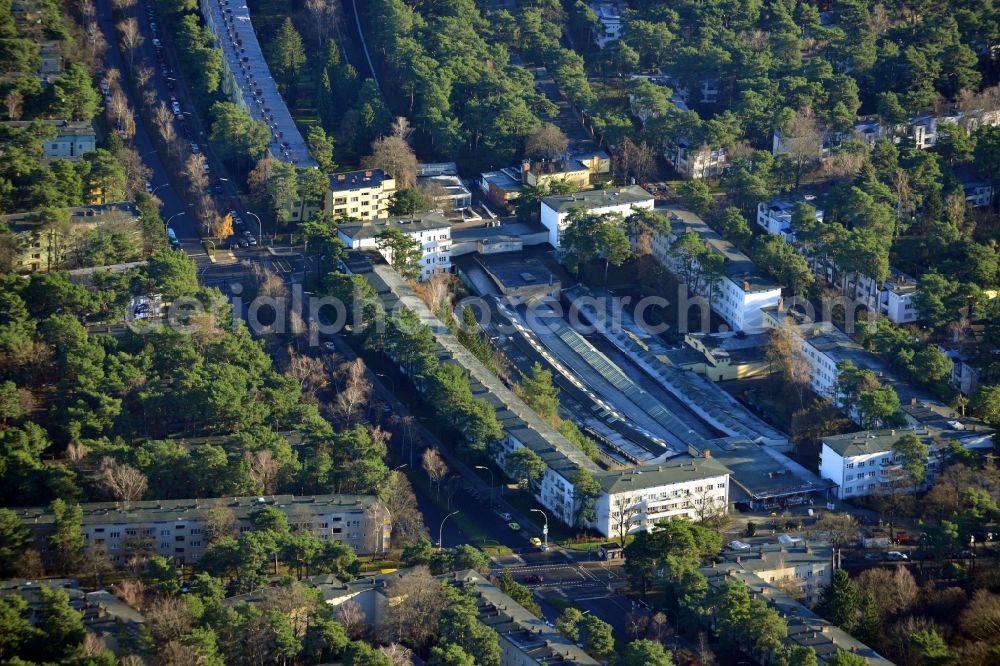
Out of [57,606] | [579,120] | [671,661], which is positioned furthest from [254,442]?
[579,120]

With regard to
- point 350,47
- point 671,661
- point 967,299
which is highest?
point 350,47

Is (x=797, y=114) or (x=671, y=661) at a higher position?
(x=797, y=114)

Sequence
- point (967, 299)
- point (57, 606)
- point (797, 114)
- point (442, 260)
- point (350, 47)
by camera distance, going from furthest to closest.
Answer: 1. point (350, 47)
2. point (797, 114)
3. point (442, 260)
4. point (967, 299)
5. point (57, 606)

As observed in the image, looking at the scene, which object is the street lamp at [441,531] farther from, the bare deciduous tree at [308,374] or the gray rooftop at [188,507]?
the bare deciduous tree at [308,374]

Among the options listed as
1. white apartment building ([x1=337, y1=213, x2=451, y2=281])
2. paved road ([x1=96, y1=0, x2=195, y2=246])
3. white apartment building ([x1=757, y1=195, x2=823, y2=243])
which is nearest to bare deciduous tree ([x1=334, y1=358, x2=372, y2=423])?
white apartment building ([x1=337, y1=213, x2=451, y2=281])

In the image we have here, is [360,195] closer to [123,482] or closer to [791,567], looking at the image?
[123,482]

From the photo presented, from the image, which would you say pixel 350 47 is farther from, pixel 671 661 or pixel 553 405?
pixel 671 661
